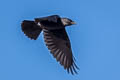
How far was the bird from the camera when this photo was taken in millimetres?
13834

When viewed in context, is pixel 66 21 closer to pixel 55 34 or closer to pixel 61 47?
pixel 55 34

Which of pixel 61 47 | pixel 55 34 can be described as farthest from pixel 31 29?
pixel 61 47

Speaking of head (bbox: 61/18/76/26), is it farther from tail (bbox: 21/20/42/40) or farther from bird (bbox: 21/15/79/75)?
tail (bbox: 21/20/42/40)

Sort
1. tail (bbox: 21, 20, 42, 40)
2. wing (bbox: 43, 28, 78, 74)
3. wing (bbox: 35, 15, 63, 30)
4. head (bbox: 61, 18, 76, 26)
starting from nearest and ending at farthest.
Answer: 1. wing (bbox: 35, 15, 63, 30)
2. wing (bbox: 43, 28, 78, 74)
3. head (bbox: 61, 18, 76, 26)
4. tail (bbox: 21, 20, 42, 40)

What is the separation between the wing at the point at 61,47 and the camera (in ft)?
46.1

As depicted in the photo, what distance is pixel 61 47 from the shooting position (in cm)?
1455

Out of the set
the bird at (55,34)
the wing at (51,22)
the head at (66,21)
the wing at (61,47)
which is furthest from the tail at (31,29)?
the head at (66,21)

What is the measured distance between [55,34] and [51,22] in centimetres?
72

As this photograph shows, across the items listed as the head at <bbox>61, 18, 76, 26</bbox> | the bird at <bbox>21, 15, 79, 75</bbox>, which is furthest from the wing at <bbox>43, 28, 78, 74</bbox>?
the head at <bbox>61, 18, 76, 26</bbox>

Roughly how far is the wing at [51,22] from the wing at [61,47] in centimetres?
19

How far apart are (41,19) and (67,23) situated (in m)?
1.04

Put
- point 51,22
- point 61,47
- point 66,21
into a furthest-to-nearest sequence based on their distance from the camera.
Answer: point 61,47 < point 66,21 < point 51,22

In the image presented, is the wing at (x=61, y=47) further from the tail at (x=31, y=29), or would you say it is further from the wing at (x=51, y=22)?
the tail at (x=31, y=29)

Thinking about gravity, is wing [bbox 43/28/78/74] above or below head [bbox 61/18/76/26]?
below
